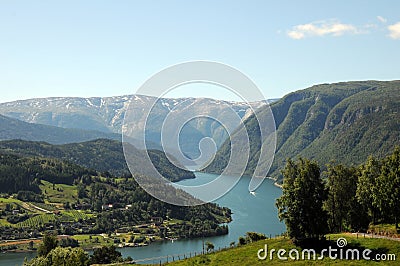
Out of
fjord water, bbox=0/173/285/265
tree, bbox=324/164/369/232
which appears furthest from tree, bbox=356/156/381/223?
fjord water, bbox=0/173/285/265

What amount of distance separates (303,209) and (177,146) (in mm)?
29523

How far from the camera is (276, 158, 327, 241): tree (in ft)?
145

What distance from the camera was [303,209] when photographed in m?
45.5

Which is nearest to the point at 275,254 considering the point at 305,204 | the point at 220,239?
the point at 305,204

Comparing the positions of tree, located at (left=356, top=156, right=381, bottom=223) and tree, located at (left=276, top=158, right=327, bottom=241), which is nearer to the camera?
tree, located at (left=276, top=158, right=327, bottom=241)

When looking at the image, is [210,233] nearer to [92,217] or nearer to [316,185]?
[92,217]

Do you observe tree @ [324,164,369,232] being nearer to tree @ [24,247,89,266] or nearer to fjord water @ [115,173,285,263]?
tree @ [24,247,89,266]

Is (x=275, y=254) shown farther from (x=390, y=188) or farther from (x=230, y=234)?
(x=230, y=234)

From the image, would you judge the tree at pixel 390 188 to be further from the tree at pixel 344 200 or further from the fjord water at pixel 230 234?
the fjord water at pixel 230 234

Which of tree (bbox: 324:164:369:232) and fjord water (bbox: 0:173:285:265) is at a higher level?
tree (bbox: 324:164:369:232)

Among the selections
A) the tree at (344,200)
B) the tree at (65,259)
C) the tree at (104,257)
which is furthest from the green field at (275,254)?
the tree at (104,257)

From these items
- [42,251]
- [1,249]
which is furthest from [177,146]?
[1,249]

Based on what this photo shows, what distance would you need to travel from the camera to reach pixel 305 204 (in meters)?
45.8

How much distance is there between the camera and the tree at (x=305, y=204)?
4428cm
